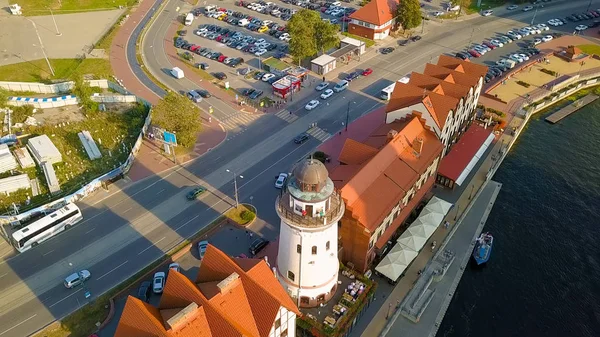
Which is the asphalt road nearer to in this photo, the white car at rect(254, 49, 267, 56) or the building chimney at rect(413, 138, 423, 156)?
the building chimney at rect(413, 138, 423, 156)

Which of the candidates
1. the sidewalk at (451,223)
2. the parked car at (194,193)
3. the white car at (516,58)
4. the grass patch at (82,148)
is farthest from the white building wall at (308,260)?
the white car at (516,58)

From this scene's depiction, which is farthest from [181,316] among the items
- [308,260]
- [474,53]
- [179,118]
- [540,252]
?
[474,53]

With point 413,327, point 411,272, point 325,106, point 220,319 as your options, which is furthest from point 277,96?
point 220,319

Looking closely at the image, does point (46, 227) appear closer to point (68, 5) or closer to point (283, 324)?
point (283, 324)

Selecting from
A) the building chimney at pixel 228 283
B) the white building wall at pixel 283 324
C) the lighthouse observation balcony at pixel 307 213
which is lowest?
the white building wall at pixel 283 324

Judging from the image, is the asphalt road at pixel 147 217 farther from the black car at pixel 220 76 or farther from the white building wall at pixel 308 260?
the white building wall at pixel 308 260

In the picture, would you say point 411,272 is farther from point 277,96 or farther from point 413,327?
point 277,96
